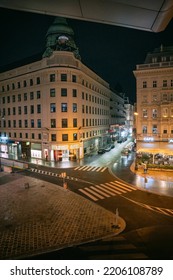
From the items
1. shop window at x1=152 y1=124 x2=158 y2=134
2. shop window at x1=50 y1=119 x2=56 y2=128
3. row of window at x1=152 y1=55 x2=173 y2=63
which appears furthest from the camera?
shop window at x1=50 y1=119 x2=56 y2=128

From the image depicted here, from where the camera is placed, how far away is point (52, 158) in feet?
137

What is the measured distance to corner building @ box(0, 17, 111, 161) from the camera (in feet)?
133

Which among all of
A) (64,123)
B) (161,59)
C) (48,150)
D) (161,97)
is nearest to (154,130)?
(161,97)

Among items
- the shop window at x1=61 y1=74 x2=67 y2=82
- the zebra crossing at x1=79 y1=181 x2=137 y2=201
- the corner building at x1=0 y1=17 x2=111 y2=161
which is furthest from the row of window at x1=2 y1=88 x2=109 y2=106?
the zebra crossing at x1=79 y1=181 x2=137 y2=201

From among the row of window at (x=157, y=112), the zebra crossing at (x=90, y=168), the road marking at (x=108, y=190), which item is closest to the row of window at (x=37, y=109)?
the zebra crossing at (x=90, y=168)

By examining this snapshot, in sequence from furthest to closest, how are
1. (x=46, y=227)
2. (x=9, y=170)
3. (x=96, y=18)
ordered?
(x=9, y=170) < (x=46, y=227) < (x=96, y=18)

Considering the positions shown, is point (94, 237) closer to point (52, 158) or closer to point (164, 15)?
point (164, 15)

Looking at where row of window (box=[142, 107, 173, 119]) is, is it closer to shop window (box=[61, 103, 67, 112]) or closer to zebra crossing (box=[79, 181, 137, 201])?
shop window (box=[61, 103, 67, 112])

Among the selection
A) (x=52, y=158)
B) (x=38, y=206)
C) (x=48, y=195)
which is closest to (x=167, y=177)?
(x=48, y=195)

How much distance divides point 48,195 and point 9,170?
14.2 meters

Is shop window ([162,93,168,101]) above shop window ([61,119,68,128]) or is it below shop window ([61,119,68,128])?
above

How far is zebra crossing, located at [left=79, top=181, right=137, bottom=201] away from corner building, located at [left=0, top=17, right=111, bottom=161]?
17825 mm

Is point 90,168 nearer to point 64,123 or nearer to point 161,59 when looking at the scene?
point 64,123

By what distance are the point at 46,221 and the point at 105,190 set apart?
9959 mm
